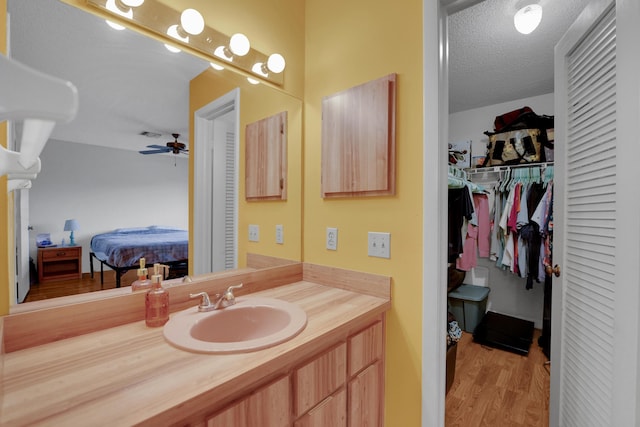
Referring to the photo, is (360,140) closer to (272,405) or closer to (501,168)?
(272,405)

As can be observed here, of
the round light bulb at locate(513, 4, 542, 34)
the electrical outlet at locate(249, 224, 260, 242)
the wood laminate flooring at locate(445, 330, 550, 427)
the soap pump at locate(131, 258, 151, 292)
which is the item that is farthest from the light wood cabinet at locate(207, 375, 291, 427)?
the round light bulb at locate(513, 4, 542, 34)

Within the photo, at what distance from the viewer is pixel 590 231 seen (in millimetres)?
1100

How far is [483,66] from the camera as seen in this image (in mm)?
2406

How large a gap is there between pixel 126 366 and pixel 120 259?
16.4 inches

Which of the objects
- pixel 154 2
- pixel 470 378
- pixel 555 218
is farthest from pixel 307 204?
pixel 470 378

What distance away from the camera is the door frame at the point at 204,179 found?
126 centimetres

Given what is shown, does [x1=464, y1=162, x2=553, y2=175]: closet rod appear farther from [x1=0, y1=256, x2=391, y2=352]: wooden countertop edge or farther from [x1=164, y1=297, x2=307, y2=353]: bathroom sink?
[x1=164, y1=297, x2=307, y2=353]: bathroom sink

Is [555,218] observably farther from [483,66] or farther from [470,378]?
[483,66]

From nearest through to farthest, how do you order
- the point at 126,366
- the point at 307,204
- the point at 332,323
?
the point at 126,366 < the point at 332,323 < the point at 307,204

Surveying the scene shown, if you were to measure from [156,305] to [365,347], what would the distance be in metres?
0.77

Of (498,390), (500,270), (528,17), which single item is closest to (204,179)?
(528,17)

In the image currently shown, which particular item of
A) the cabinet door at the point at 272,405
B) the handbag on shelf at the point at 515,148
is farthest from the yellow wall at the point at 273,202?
the handbag on shelf at the point at 515,148

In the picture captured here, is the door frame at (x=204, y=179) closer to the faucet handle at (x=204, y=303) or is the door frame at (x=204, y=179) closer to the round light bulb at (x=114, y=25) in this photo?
the faucet handle at (x=204, y=303)

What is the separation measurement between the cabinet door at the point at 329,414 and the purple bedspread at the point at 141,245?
0.74m
